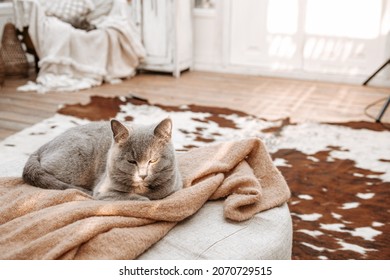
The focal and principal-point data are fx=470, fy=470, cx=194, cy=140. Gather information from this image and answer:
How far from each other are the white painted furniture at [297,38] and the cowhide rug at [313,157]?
1.25 metres

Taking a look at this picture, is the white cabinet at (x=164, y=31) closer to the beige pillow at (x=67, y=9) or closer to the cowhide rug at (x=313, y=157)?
the beige pillow at (x=67, y=9)

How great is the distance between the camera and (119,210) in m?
1.27

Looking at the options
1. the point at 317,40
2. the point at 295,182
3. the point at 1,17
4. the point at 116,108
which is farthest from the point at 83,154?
the point at 1,17

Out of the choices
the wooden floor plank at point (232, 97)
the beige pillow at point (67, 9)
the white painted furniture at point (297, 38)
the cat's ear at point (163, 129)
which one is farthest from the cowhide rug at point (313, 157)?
the white painted furniture at point (297, 38)

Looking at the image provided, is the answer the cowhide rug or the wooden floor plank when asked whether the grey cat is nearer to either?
the cowhide rug

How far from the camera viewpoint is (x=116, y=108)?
350 centimetres

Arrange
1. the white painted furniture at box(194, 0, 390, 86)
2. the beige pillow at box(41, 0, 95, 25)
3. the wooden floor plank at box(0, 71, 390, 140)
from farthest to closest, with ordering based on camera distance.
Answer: the beige pillow at box(41, 0, 95, 25)
the white painted furniture at box(194, 0, 390, 86)
the wooden floor plank at box(0, 71, 390, 140)

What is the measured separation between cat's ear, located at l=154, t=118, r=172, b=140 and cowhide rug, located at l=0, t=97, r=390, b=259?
0.72 metres

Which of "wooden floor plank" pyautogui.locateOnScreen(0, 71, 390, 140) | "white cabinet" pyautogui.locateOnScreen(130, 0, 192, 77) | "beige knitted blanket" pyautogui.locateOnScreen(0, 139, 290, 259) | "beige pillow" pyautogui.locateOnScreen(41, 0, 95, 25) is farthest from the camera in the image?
"white cabinet" pyautogui.locateOnScreen(130, 0, 192, 77)

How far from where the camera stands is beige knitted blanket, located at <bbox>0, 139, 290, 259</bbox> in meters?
1.16

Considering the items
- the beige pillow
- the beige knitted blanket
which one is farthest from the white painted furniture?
the beige knitted blanket

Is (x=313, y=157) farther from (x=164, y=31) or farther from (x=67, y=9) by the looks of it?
(x=67, y=9)

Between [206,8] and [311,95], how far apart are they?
4.85 feet
